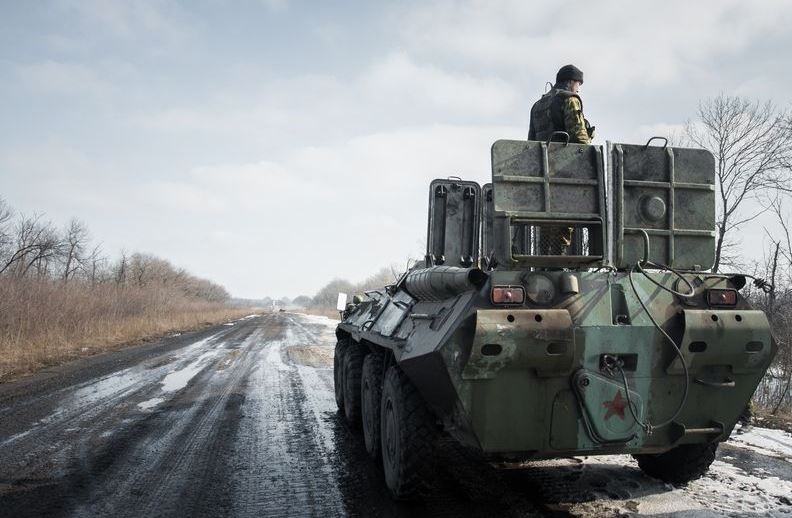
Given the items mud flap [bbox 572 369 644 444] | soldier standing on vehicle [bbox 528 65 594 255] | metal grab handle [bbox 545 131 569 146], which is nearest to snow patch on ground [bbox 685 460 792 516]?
mud flap [bbox 572 369 644 444]

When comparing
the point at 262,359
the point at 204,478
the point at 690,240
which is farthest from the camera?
the point at 262,359

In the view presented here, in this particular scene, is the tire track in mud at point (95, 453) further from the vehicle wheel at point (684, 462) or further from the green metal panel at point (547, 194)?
the vehicle wheel at point (684, 462)

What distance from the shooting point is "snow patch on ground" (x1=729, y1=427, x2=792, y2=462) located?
5.57 meters

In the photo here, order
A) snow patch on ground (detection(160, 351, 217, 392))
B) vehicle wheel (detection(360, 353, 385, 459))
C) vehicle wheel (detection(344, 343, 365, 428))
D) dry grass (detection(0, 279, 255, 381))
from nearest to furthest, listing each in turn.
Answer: vehicle wheel (detection(360, 353, 385, 459)) < vehicle wheel (detection(344, 343, 365, 428)) < snow patch on ground (detection(160, 351, 217, 392)) < dry grass (detection(0, 279, 255, 381))

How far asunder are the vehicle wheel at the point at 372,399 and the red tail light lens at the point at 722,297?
9.30 ft

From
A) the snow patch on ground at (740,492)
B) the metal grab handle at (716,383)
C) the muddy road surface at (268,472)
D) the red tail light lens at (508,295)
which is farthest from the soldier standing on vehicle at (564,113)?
the snow patch on ground at (740,492)

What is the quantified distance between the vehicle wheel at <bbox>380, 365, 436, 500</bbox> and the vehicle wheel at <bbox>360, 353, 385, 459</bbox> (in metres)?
0.86

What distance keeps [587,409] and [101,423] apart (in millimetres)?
5743

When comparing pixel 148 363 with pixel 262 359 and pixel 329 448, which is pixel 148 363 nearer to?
pixel 262 359

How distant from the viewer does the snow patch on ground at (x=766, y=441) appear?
5574mm

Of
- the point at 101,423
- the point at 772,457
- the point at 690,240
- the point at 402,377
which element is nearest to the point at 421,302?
the point at 402,377

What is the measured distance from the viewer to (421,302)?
4.63 metres

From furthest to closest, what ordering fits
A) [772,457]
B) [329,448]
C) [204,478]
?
[329,448], [772,457], [204,478]

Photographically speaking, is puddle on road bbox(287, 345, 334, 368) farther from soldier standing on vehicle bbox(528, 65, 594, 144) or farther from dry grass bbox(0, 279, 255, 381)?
soldier standing on vehicle bbox(528, 65, 594, 144)
